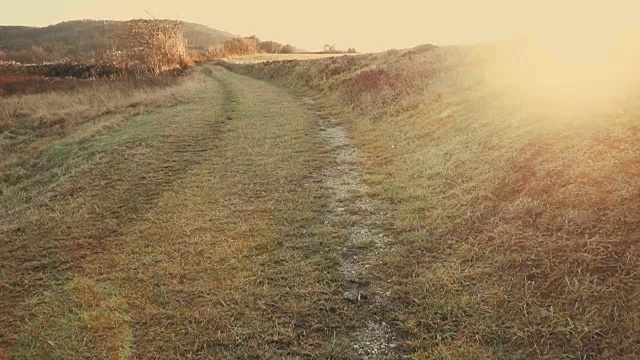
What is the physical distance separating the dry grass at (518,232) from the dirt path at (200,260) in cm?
62

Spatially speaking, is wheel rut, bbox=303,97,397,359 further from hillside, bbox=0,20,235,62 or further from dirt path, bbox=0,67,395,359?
hillside, bbox=0,20,235,62

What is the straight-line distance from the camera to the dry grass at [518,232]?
4.64 metres

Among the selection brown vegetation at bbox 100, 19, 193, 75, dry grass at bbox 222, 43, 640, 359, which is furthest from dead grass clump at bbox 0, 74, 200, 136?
dry grass at bbox 222, 43, 640, 359

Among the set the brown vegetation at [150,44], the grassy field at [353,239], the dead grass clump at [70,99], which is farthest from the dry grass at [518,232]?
the brown vegetation at [150,44]

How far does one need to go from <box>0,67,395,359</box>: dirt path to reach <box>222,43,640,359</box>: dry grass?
62 centimetres

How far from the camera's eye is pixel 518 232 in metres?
6.11

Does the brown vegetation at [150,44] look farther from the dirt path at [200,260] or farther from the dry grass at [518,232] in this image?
the dry grass at [518,232]

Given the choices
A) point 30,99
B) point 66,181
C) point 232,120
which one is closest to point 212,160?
point 66,181

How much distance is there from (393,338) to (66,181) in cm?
917

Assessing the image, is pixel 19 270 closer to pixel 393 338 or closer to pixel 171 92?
pixel 393 338

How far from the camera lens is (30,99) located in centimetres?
2573

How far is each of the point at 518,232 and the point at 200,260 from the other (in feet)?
15.2

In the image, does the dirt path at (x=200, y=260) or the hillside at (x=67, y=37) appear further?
the hillside at (x=67, y=37)

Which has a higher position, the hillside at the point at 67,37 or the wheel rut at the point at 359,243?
the hillside at the point at 67,37
